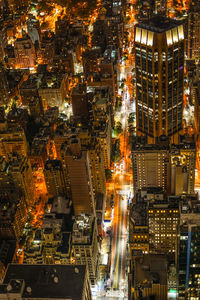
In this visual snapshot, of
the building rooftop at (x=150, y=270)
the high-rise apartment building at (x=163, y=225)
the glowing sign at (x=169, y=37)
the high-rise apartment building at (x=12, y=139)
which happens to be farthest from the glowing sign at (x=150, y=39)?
the building rooftop at (x=150, y=270)

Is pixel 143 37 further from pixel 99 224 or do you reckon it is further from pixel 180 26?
pixel 99 224

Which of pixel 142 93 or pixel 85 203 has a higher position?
pixel 142 93

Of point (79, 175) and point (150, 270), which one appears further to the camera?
point (79, 175)

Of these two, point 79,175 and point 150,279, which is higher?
point 79,175

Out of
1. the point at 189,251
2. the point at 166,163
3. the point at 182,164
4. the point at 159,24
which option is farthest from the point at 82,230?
the point at 159,24

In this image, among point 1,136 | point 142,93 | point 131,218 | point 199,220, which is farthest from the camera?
point 1,136

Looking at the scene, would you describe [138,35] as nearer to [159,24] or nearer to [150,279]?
[159,24]

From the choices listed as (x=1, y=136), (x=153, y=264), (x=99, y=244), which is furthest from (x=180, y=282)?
(x=1, y=136)
